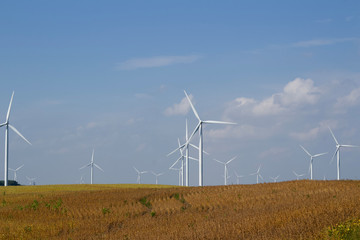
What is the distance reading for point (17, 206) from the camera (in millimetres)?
38406

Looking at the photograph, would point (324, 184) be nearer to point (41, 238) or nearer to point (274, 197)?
point (274, 197)

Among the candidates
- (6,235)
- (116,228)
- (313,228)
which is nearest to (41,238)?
(6,235)

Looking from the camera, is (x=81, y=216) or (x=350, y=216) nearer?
(x=350, y=216)

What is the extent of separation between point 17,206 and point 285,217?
26786 millimetres

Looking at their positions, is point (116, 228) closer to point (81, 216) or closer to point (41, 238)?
point (41, 238)

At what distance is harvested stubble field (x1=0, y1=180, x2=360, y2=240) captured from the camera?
1795 centimetres

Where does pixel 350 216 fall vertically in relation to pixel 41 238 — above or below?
above

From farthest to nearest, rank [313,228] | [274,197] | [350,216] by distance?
[274,197], [350,216], [313,228]

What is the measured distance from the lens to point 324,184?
41500 mm

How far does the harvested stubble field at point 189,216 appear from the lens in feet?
58.9

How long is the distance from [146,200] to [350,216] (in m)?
27.2

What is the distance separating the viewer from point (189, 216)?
27750mm

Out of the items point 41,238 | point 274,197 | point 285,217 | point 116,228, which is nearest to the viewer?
point 285,217

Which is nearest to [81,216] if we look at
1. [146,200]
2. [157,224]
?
[157,224]
